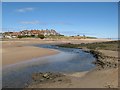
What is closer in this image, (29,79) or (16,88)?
(16,88)

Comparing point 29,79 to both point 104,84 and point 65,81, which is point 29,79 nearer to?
point 65,81

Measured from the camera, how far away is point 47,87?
12.0m

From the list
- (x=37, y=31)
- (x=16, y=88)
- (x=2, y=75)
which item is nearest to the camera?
(x=16, y=88)

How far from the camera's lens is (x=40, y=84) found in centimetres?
1282

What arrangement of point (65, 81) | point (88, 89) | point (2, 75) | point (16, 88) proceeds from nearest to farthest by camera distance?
point (88, 89), point (16, 88), point (65, 81), point (2, 75)

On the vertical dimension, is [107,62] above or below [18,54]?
below

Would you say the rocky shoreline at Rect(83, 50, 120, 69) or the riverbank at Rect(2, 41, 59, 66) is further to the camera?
the riverbank at Rect(2, 41, 59, 66)

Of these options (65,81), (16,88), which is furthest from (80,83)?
(16,88)

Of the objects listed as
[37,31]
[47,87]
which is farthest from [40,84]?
[37,31]

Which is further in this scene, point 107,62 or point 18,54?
point 18,54

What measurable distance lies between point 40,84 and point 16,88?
132 centimetres

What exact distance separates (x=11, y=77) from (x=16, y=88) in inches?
115

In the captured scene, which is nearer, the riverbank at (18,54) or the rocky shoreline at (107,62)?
the rocky shoreline at (107,62)

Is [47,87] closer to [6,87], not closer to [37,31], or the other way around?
[6,87]
